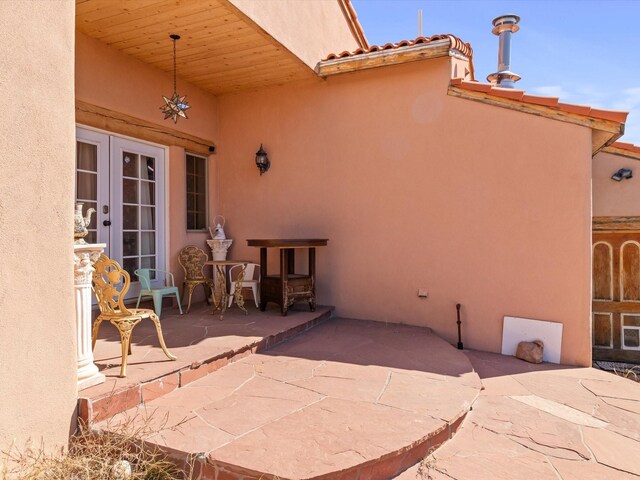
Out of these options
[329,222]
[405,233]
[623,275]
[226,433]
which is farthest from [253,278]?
[623,275]

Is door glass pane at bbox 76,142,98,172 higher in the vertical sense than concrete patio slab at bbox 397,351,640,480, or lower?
higher

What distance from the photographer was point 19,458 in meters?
2.36

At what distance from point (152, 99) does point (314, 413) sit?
200 inches

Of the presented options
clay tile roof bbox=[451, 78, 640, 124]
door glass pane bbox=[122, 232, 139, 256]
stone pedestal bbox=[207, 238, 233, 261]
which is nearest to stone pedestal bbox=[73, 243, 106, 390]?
door glass pane bbox=[122, 232, 139, 256]

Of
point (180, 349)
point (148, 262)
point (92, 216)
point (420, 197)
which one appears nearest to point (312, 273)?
point (420, 197)

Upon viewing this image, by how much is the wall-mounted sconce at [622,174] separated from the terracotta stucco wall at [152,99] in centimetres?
642

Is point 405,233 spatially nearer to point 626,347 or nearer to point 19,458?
point 626,347

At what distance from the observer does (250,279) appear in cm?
662

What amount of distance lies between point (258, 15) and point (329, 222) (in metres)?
2.99

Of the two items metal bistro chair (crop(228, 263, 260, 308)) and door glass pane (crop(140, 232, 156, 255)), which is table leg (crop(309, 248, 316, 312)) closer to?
metal bistro chair (crop(228, 263, 260, 308))

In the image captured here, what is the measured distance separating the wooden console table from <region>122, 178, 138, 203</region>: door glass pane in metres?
1.89

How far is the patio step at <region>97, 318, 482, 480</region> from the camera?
7.93ft

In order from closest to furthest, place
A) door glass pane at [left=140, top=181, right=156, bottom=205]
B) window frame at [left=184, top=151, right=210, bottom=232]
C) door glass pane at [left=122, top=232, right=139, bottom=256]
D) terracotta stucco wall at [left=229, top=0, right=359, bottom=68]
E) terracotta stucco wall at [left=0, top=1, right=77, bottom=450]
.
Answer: terracotta stucco wall at [left=0, top=1, right=77, bottom=450], terracotta stucco wall at [left=229, top=0, right=359, bottom=68], door glass pane at [left=122, top=232, right=139, bottom=256], door glass pane at [left=140, top=181, right=156, bottom=205], window frame at [left=184, top=151, right=210, bottom=232]

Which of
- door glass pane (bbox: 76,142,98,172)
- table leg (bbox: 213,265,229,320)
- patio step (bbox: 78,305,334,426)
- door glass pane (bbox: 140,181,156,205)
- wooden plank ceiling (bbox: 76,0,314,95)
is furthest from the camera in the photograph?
door glass pane (bbox: 140,181,156,205)
